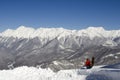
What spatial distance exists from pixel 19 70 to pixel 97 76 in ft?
35.8

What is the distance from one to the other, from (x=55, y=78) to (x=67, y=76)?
1629 millimetres

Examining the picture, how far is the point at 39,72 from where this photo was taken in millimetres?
33969

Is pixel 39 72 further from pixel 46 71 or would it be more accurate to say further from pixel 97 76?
pixel 97 76

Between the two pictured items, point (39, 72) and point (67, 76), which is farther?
point (39, 72)

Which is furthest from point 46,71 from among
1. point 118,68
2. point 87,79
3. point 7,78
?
point 118,68

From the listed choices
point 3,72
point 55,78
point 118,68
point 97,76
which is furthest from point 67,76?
point 3,72

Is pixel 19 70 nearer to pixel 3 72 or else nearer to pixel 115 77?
pixel 3 72

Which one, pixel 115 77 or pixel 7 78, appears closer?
pixel 115 77

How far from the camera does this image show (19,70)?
34250 mm

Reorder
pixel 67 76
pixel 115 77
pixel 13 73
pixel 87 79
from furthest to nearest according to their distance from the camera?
pixel 13 73 → pixel 67 76 → pixel 87 79 → pixel 115 77

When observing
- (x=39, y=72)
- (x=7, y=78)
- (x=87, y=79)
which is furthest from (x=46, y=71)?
(x=87, y=79)

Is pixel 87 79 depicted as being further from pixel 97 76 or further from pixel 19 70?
pixel 19 70

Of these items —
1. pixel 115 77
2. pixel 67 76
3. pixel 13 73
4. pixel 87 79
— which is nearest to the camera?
pixel 115 77

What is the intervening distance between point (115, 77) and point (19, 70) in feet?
43.1
